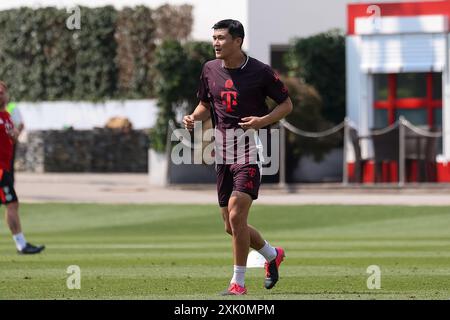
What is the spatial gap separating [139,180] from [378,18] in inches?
286

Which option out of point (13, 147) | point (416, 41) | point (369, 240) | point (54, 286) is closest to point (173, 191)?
point (416, 41)

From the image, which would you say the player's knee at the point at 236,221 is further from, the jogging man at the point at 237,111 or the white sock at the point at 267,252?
the white sock at the point at 267,252

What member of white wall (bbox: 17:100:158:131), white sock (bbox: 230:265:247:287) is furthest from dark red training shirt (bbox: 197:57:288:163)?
white wall (bbox: 17:100:158:131)

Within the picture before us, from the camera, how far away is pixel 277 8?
1444 inches

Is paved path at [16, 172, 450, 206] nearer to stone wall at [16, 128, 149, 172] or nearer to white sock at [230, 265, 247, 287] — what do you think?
stone wall at [16, 128, 149, 172]

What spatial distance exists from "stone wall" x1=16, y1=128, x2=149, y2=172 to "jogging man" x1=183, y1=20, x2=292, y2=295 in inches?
1079

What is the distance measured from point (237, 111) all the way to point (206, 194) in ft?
62.6

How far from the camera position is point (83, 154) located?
4009 centimetres

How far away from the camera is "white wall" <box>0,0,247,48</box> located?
3682 centimetres

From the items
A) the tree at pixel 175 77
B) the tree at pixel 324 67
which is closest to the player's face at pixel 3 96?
the tree at pixel 175 77

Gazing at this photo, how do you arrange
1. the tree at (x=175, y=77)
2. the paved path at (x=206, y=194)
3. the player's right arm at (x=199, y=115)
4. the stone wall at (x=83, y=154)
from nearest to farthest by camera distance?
the player's right arm at (x=199, y=115) → the paved path at (x=206, y=194) → the tree at (x=175, y=77) → the stone wall at (x=83, y=154)

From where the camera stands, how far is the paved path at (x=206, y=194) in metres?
29.2

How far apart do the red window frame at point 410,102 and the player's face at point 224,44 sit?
70.1 ft
